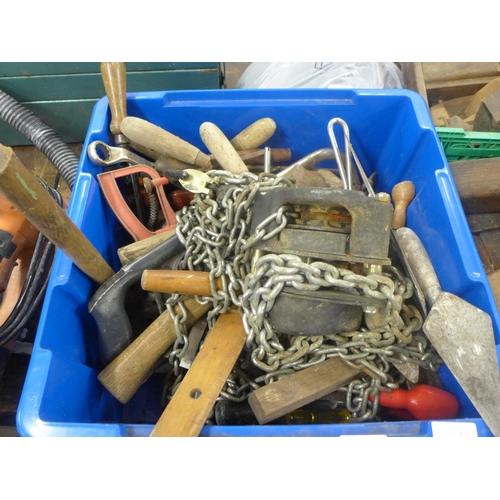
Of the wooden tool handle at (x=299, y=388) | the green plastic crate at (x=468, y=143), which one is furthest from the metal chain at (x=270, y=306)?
the green plastic crate at (x=468, y=143)

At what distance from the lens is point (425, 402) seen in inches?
27.3

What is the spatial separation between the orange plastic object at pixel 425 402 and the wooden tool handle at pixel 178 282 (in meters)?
0.38

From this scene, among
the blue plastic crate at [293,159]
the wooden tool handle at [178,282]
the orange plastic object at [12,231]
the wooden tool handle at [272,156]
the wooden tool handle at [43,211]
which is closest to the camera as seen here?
the wooden tool handle at [43,211]

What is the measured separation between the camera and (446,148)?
3.40 ft

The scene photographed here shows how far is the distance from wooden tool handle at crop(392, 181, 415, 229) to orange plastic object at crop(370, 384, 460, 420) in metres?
0.36

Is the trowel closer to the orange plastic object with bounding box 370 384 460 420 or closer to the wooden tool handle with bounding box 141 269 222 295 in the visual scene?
the orange plastic object with bounding box 370 384 460 420

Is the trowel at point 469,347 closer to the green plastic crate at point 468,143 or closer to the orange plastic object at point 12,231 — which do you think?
the green plastic crate at point 468,143

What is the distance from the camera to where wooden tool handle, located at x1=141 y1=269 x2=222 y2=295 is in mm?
722


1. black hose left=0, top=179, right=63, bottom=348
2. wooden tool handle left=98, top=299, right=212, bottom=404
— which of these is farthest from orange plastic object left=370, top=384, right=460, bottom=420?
black hose left=0, top=179, right=63, bottom=348

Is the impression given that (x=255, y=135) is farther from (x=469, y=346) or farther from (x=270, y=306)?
(x=469, y=346)

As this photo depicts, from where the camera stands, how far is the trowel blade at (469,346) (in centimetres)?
62

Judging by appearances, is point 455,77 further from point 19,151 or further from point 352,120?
point 19,151

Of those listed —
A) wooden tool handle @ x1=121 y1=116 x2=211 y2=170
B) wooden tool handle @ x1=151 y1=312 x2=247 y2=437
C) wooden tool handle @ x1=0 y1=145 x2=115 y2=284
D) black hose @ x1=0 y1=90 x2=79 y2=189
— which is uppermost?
black hose @ x1=0 y1=90 x2=79 y2=189
